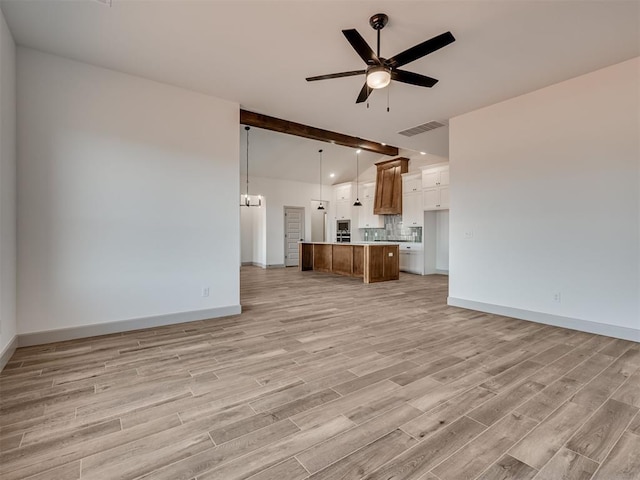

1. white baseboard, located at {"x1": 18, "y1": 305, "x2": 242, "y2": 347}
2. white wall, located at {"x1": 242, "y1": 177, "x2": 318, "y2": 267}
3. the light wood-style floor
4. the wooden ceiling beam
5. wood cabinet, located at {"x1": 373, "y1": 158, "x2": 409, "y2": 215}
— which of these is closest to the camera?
the light wood-style floor

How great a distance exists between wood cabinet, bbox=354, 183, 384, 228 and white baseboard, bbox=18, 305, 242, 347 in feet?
22.7

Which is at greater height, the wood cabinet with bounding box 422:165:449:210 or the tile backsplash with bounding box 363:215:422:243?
the wood cabinet with bounding box 422:165:449:210

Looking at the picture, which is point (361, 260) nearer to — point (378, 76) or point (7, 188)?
point (378, 76)

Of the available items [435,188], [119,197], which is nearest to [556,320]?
[435,188]

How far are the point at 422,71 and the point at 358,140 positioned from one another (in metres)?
4.73

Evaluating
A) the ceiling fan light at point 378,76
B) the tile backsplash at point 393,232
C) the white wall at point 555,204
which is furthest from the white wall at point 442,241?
the ceiling fan light at point 378,76

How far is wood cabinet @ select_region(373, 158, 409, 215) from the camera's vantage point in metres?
9.38

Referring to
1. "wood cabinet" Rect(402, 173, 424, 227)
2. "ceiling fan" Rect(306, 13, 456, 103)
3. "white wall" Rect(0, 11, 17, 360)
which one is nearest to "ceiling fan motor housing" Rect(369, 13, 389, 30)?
"ceiling fan" Rect(306, 13, 456, 103)

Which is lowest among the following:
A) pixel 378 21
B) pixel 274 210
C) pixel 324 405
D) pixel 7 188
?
pixel 324 405

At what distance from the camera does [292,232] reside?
A: 10883mm

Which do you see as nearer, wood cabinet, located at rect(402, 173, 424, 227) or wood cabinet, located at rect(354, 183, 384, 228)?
wood cabinet, located at rect(402, 173, 424, 227)

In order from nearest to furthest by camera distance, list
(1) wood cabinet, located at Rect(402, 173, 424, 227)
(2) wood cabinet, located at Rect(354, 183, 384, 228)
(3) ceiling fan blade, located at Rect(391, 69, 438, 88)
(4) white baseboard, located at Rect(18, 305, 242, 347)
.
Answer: (3) ceiling fan blade, located at Rect(391, 69, 438, 88), (4) white baseboard, located at Rect(18, 305, 242, 347), (1) wood cabinet, located at Rect(402, 173, 424, 227), (2) wood cabinet, located at Rect(354, 183, 384, 228)

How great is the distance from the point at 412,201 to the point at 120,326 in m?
7.74

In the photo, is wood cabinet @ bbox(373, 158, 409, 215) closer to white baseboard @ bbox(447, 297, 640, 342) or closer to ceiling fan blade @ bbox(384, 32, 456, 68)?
white baseboard @ bbox(447, 297, 640, 342)
